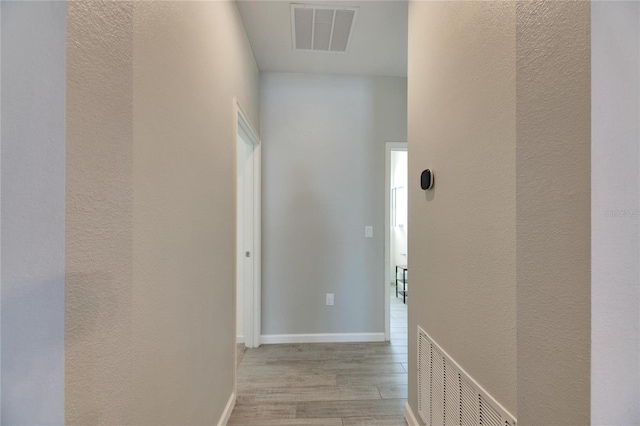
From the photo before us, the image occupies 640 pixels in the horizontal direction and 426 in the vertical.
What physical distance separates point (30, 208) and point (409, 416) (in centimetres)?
197

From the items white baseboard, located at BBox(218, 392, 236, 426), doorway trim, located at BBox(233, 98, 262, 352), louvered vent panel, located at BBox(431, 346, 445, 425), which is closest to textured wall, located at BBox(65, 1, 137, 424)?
white baseboard, located at BBox(218, 392, 236, 426)

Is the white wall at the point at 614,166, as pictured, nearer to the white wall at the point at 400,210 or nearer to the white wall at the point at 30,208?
the white wall at the point at 30,208

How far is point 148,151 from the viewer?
0.83 m

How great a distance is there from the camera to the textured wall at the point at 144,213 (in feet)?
1.93

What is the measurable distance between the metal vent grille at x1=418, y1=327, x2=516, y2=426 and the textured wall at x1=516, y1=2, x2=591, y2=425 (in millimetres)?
148

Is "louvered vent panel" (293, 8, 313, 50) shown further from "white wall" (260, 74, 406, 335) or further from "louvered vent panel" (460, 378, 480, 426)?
"louvered vent panel" (460, 378, 480, 426)

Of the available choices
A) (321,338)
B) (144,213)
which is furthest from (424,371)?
(321,338)

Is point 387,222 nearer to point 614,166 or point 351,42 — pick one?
point 351,42

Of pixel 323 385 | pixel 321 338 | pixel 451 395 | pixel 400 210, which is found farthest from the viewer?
pixel 400 210

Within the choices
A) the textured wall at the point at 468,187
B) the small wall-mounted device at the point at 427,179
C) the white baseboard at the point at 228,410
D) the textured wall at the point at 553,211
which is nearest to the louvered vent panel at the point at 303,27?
the textured wall at the point at 468,187

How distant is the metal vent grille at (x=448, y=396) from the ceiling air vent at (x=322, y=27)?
6.89ft

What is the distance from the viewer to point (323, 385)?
2.01 meters

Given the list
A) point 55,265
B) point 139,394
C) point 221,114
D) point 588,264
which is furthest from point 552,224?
point 221,114

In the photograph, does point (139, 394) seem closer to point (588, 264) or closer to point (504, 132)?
point (588, 264)
